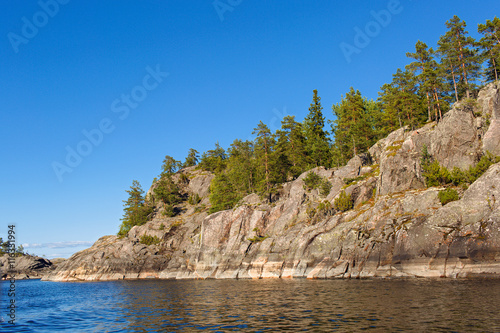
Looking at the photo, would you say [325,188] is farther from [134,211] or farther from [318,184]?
[134,211]

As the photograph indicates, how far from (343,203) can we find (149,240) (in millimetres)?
61881

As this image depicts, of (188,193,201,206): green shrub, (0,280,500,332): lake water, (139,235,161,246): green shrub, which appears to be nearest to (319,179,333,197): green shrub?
Answer: (0,280,500,332): lake water

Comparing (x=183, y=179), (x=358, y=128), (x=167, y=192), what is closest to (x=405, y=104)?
(x=358, y=128)

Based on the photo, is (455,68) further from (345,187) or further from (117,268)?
(117,268)

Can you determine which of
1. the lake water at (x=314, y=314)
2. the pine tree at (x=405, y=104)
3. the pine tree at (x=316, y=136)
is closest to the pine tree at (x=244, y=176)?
the pine tree at (x=316, y=136)

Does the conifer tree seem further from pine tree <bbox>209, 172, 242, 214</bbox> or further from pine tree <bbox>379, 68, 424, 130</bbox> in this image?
pine tree <bbox>379, 68, 424, 130</bbox>


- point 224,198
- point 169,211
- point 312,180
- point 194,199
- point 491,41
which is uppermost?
point 491,41

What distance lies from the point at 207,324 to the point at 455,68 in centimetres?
6904

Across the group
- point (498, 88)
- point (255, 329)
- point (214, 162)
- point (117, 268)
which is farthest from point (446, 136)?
point (214, 162)

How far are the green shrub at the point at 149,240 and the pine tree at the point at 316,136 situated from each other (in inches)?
2012

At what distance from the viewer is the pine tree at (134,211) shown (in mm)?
122125

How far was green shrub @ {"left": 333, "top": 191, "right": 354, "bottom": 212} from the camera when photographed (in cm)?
6069

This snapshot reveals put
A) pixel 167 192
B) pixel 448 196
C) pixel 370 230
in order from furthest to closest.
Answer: pixel 167 192, pixel 370 230, pixel 448 196

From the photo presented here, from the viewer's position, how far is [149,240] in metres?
98.6
